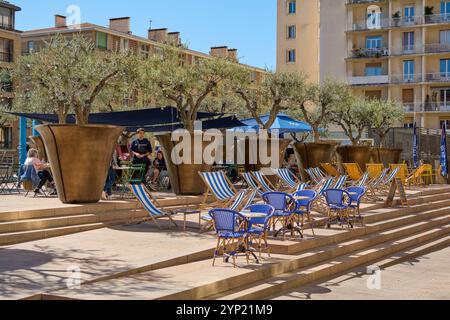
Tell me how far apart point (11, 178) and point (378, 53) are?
41959 millimetres

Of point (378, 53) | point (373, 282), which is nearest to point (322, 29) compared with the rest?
point (378, 53)

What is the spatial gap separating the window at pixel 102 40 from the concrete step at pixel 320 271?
51.8 m

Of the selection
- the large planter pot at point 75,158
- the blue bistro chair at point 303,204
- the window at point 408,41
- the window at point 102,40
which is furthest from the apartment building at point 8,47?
the blue bistro chair at point 303,204

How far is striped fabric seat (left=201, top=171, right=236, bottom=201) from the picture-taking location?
10773mm

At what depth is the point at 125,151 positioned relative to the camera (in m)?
17.4

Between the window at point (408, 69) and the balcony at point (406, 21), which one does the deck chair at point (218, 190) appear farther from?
the balcony at point (406, 21)

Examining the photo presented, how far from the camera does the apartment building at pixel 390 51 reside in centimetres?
5144

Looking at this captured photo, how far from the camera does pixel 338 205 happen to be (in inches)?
425

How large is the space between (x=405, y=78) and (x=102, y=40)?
28012mm

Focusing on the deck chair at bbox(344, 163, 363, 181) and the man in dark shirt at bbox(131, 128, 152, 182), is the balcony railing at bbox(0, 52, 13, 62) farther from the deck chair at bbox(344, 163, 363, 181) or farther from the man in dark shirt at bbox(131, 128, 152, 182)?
the man in dark shirt at bbox(131, 128, 152, 182)
